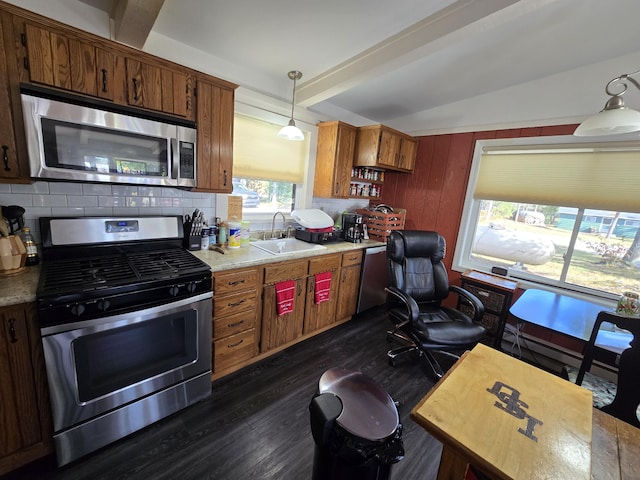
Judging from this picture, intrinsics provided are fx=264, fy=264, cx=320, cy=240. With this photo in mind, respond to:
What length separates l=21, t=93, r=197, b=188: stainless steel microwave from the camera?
4.40 feet

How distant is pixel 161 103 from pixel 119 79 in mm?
225

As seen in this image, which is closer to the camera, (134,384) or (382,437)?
(382,437)

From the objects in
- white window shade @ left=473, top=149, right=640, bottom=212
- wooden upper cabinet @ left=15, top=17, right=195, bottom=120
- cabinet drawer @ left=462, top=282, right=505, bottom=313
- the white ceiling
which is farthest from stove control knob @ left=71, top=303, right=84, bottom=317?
white window shade @ left=473, top=149, right=640, bottom=212

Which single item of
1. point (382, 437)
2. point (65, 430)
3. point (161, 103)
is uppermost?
point (161, 103)

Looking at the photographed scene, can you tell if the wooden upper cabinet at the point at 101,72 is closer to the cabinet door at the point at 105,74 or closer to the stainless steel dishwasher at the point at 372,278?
the cabinet door at the point at 105,74

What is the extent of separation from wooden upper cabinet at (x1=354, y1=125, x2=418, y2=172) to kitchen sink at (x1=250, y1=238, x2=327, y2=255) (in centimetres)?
→ 124

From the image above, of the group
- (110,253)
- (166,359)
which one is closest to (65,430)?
(166,359)

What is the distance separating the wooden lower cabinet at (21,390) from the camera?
3.93ft

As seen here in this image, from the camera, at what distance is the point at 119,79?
1.53 m

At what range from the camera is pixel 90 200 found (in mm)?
1783

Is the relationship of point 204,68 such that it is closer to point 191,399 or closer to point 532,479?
point 191,399

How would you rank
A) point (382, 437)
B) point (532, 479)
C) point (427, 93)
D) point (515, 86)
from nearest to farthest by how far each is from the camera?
1. point (532, 479)
2. point (382, 437)
3. point (515, 86)
4. point (427, 93)

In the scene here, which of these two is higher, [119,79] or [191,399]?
[119,79]

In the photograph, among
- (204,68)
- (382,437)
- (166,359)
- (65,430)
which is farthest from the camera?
(204,68)
